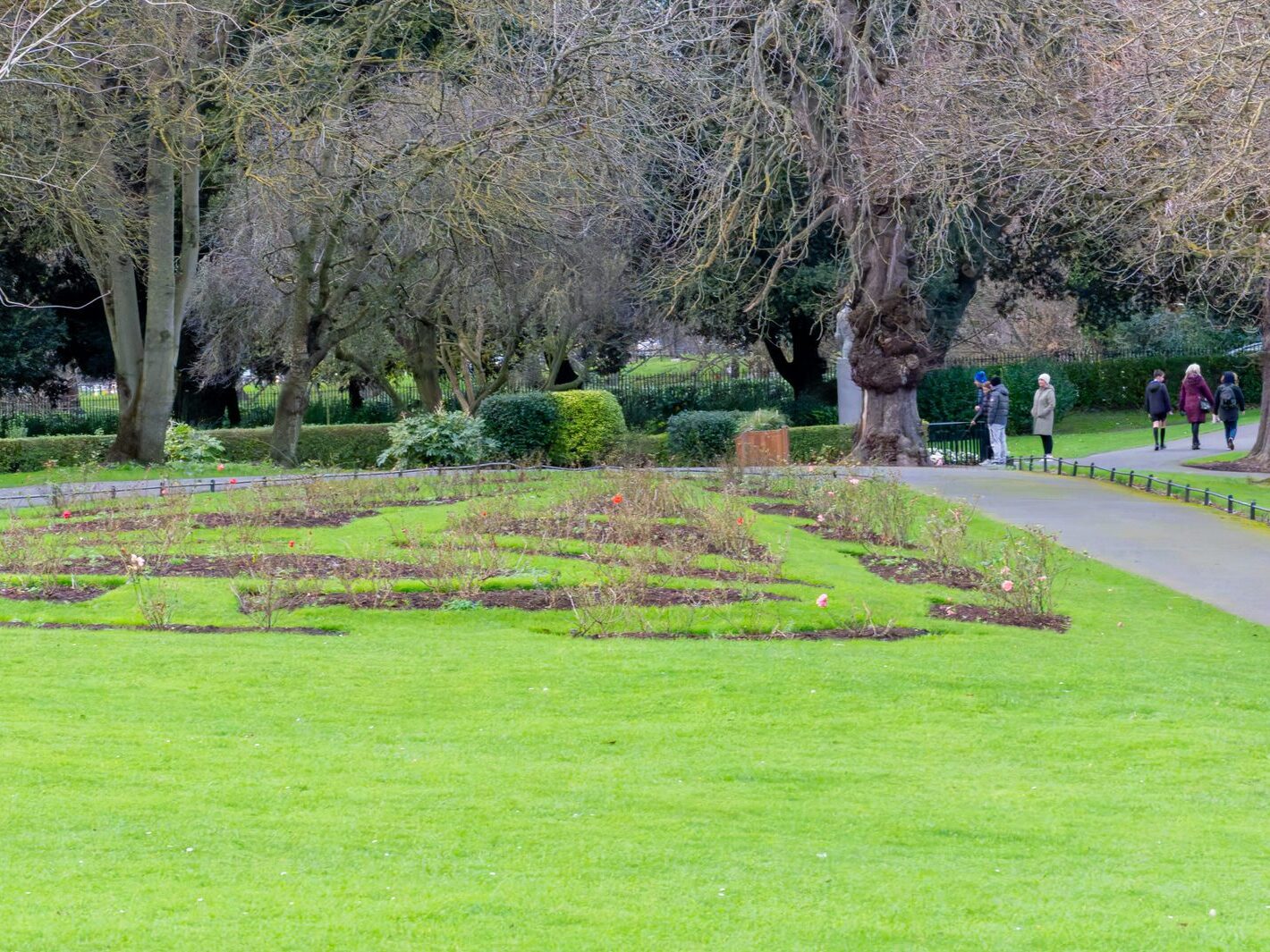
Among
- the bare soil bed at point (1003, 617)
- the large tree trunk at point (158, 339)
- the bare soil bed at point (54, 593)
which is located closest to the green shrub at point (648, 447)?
the large tree trunk at point (158, 339)

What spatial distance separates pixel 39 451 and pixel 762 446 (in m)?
12.7

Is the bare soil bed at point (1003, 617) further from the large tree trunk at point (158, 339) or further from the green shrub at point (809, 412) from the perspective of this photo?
the green shrub at point (809, 412)

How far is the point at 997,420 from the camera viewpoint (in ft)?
81.8

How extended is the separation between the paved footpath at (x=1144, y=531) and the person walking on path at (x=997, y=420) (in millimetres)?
3834

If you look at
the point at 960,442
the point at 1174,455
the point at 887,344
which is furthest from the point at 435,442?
the point at 1174,455

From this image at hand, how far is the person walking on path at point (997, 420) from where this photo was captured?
81.3 feet

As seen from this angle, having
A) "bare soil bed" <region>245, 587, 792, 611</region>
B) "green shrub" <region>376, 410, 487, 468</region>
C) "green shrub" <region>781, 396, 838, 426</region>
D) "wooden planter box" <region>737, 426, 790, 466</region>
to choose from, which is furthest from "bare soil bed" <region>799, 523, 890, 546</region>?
"green shrub" <region>781, 396, 838, 426</region>

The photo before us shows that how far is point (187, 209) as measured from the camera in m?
22.2

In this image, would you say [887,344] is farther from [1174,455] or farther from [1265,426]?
[1174,455]

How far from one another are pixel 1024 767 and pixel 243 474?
1532 cm

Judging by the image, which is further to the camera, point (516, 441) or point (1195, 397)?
point (1195, 397)

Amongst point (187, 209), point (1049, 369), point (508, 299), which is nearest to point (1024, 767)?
point (187, 209)

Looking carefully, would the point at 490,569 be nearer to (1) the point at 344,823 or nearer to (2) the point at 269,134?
(1) the point at 344,823

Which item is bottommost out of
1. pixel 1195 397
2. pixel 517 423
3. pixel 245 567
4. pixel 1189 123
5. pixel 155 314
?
pixel 245 567
